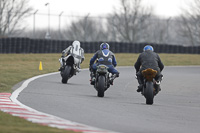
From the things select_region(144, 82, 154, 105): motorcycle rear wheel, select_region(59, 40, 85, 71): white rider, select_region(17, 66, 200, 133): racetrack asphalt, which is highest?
select_region(59, 40, 85, 71): white rider

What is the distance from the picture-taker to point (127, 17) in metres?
62.9

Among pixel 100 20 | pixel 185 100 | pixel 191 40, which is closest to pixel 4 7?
pixel 100 20

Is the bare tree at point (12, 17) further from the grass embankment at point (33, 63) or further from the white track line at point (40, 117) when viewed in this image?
the white track line at point (40, 117)

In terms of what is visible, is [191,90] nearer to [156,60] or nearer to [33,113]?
[156,60]

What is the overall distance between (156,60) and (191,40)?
49139 mm

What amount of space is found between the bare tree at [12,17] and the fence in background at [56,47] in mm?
2592

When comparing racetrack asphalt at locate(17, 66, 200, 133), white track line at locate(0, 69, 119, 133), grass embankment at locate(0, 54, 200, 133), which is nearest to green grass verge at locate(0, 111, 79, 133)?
white track line at locate(0, 69, 119, 133)

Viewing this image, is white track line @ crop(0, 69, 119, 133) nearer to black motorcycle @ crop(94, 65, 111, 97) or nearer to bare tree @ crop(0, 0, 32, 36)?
black motorcycle @ crop(94, 65, 111, 97)

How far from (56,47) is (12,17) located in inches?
278

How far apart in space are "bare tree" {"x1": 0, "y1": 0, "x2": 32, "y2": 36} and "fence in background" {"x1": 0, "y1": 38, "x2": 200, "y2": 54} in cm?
259

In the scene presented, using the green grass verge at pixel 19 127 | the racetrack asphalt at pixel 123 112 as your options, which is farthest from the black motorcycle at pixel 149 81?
the green grass verge at pixel 19 127

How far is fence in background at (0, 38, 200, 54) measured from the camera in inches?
1326

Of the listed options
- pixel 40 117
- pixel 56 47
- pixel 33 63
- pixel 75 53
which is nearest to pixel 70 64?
pixel 75 53

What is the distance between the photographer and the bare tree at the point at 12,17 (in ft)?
126
